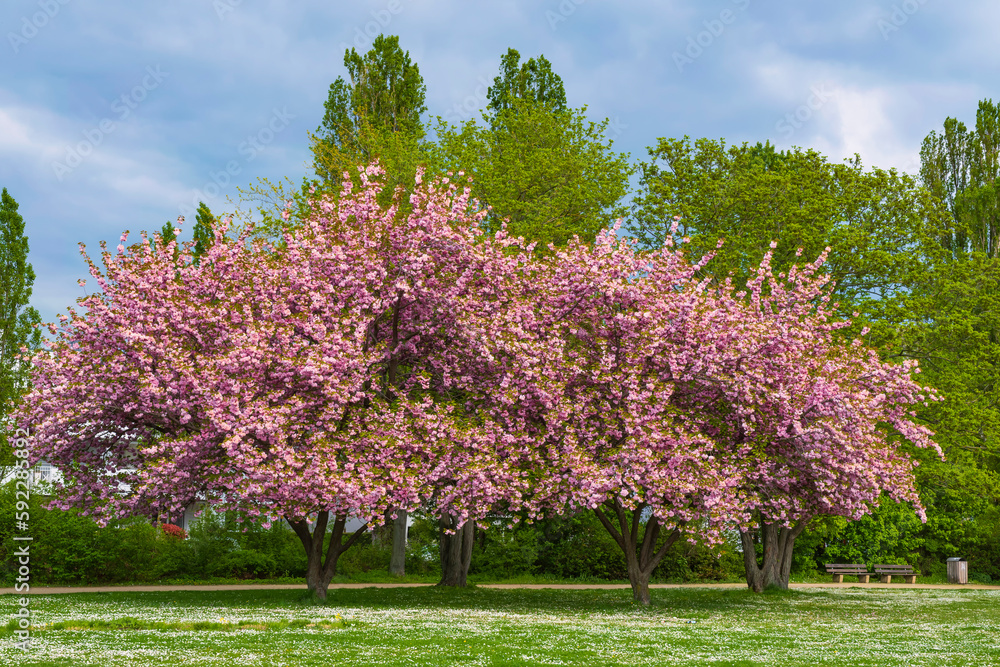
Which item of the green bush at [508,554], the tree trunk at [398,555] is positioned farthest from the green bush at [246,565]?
the green bush at [508,554]

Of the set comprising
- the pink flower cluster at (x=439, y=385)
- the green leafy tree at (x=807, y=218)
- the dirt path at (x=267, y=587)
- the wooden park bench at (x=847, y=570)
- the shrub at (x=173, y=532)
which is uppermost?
the green leafy tree at (x=807, y=218)

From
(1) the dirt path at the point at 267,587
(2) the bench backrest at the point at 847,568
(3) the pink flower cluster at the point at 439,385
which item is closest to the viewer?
(3) the pink flower cluster at the point at 439,385

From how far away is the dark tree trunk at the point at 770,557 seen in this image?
3353 centimetres

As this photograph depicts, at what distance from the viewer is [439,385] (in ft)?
84.6

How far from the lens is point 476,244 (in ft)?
85.5

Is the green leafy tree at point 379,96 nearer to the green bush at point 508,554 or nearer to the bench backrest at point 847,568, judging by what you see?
the green bush at point 508,554

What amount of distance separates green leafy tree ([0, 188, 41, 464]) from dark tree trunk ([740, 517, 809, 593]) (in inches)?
1136

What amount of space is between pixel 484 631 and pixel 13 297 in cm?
2983

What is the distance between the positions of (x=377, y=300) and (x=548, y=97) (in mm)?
33660

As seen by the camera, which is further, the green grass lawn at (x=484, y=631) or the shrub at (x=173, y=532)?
the shrub at (x=173, y=532)

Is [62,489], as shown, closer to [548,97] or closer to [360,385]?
[360,385]

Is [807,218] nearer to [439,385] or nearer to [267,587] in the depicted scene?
[439,385]

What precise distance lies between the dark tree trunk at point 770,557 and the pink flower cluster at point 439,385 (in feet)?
24.1

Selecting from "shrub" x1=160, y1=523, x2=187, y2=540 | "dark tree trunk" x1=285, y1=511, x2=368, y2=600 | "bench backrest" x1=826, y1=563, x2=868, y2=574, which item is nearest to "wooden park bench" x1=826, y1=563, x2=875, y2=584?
"bench backrest" x1=826, y1=563, x2=868, y2=574
